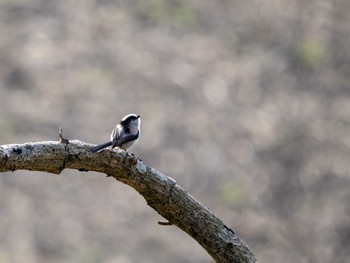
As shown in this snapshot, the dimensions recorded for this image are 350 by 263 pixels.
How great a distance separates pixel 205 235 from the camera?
6.43m

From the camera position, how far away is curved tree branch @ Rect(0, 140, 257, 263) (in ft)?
19.2

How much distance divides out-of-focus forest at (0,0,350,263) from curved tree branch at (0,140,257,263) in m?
8.20

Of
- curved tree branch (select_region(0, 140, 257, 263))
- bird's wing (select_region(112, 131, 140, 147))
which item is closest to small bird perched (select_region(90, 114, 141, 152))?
bird's wing (select_region(112, 131, 140, 147))

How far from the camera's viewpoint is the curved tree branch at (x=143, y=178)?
5.85m

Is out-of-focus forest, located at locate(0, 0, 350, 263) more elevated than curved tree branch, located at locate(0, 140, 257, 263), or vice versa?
out-of-focus forest, located at locate(0, 0, 350, 263)

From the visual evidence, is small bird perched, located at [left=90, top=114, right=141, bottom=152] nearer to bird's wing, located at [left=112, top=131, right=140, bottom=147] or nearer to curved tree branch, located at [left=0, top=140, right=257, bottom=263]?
bird's wing, located at [left=112, top=131, right=140, bottom=147]

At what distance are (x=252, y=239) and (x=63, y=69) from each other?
228 inches

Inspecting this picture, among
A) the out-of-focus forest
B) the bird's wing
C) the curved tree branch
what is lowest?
the curved tree branch

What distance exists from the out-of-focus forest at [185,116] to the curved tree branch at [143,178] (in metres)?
8.20

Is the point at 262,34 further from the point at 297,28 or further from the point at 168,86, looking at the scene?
the point at 168,86

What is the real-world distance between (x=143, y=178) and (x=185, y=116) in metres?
11.3

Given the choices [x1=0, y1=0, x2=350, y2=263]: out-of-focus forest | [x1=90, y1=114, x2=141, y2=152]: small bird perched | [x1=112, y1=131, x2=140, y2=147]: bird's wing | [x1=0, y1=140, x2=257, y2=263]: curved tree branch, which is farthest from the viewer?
[x1=0, y1=0, x2=350, y2=263]: out-of-focus forest

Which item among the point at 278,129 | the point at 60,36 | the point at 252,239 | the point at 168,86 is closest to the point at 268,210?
the point at 252,239

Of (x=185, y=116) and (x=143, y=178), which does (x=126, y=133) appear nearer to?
(x=143, y=178)
